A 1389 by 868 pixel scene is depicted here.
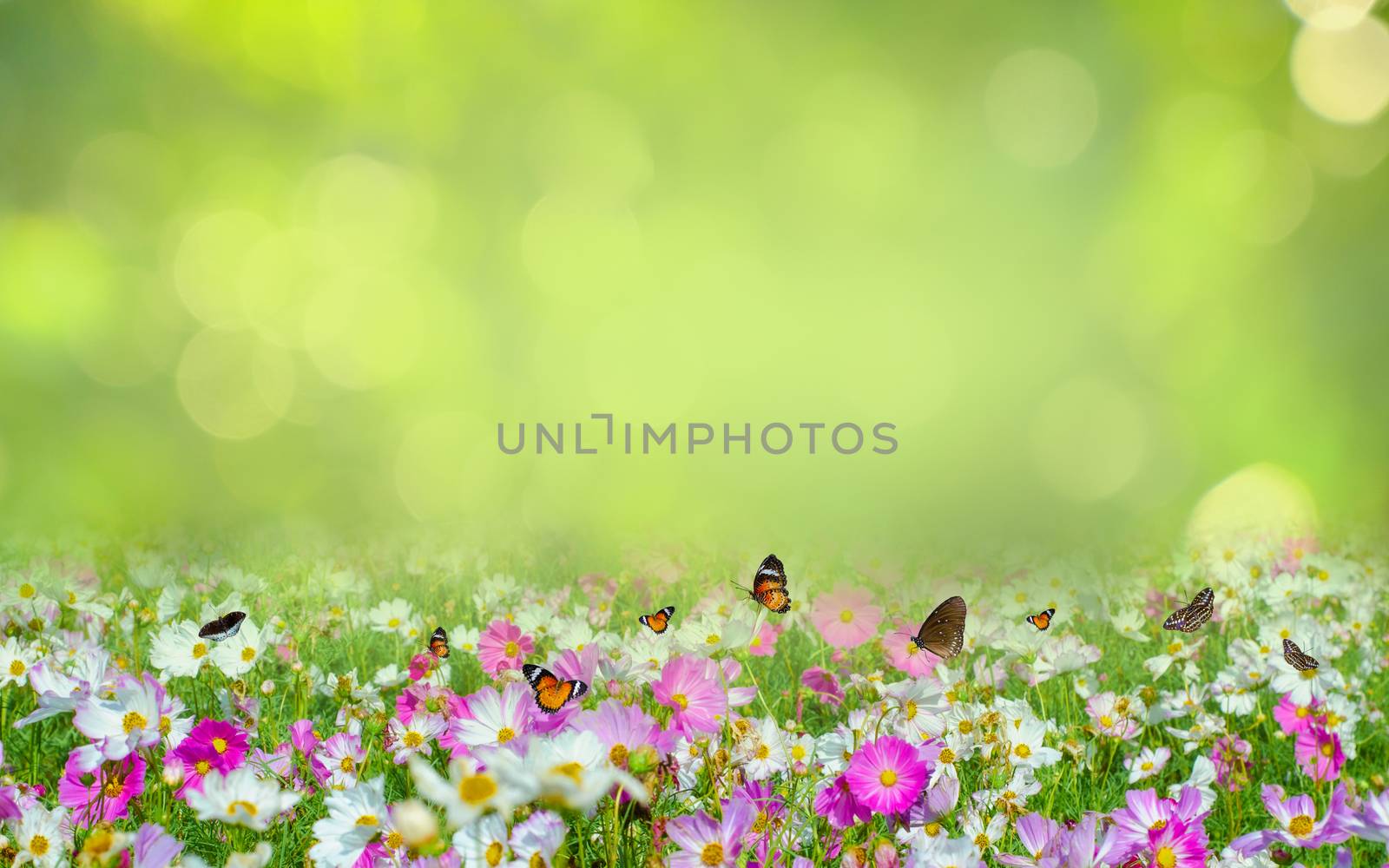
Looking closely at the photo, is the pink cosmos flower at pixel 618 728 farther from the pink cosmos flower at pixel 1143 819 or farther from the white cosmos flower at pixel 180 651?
the white cosmos flower at pixel 180 651

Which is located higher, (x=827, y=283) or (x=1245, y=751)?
(x=827, y=283)

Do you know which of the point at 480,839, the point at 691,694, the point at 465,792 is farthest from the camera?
the point at 691,694

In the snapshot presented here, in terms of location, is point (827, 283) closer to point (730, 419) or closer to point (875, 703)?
point (730, 419)

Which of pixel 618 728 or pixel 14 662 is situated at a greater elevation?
pixel 618 728

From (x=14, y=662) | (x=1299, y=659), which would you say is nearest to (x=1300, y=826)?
(x=1299, y=659)

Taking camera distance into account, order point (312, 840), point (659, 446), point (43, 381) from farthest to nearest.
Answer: point (659, 446)
point (43, 381)
point (312, 840)

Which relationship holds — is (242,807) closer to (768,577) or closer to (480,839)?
(480,839)

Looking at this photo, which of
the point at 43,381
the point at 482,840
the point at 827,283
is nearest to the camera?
the point at 482,840

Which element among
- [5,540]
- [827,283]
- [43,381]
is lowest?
[5,540]

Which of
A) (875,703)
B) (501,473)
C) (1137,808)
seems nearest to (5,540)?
A: (501,473)
